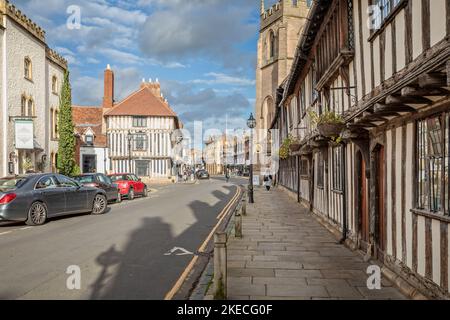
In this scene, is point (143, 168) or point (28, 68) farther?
point (143, 168)

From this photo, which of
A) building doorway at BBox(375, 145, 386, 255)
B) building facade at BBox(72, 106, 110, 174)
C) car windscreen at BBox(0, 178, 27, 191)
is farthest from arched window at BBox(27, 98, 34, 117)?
building doorway at BBox(375, 145, 386, 255)

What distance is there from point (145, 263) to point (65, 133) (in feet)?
87.8

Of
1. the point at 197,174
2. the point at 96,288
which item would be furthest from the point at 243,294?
the point at 197,174

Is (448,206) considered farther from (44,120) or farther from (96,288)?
(44,120)

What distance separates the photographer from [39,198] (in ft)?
42.0

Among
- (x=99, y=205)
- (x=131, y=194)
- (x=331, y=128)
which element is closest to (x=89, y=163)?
(x=131, y=194)

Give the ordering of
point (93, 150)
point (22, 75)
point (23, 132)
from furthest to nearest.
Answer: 1. point (93, 150)
2. point (22, 75)
3. point (23, 132)

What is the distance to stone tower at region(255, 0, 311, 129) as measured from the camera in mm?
48250

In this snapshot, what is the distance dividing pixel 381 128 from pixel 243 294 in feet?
11.8

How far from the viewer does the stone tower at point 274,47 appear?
4825 cm

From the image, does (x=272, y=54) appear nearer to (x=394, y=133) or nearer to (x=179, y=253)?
(x=179, y=253)

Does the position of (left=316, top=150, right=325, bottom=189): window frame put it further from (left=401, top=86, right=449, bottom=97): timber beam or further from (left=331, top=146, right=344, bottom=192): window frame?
(left=401, top=86, right=449, bottom=97): timber beam

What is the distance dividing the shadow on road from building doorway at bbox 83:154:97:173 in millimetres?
38540

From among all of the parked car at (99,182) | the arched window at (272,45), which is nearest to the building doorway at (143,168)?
the arched window at (272,45)
